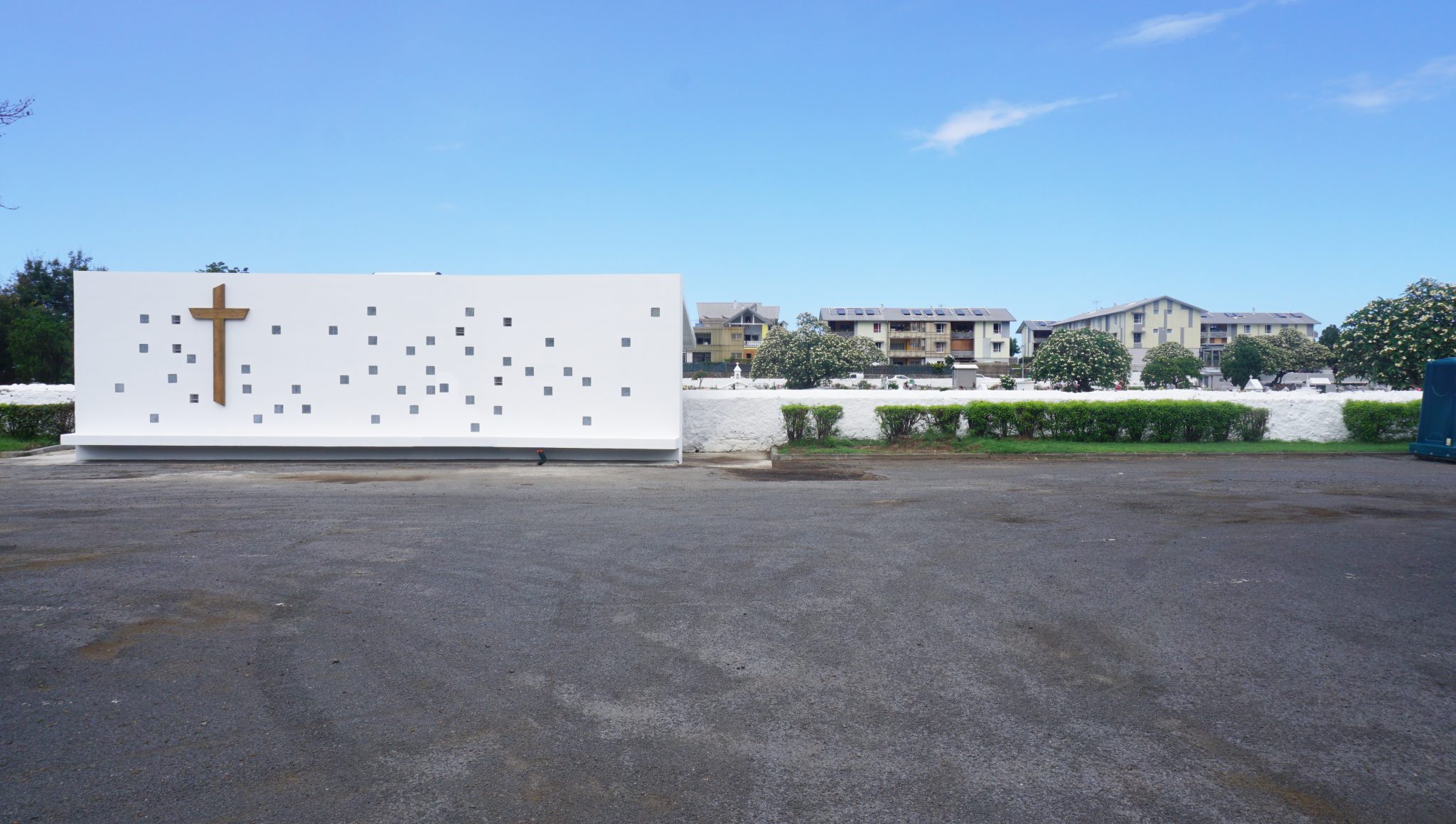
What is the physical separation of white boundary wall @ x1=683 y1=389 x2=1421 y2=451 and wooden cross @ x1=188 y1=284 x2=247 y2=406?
9.66 meters

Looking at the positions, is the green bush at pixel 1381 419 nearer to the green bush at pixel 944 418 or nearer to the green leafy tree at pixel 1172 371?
the green bush at pixel 944 418

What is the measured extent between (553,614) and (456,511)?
5.10 meters

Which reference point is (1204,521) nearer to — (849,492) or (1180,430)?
(849,492)

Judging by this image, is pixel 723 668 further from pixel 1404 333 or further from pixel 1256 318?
pixel 1256 318

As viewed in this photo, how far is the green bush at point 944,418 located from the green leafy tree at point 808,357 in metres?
32.5

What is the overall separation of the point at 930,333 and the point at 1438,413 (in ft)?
271

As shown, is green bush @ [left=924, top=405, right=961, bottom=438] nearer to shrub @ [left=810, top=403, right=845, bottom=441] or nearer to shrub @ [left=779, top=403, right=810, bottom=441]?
shrub @ [left=810, top=403, right=845, bottom=441]

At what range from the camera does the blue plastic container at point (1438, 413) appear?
61.8ft

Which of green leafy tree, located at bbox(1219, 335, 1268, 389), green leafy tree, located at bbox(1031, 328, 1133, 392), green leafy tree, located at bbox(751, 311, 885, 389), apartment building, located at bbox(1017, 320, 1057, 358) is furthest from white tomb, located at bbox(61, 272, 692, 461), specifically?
apartment building, located at bbox(1017, 320, 1057, 358)

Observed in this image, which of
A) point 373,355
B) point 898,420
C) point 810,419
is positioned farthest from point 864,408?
point 373,355

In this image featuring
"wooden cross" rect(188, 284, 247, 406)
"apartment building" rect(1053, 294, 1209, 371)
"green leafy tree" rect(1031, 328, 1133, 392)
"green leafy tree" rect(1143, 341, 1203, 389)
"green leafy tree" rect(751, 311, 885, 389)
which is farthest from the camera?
"apartment building" rect(1053, 294, 1209, 371)

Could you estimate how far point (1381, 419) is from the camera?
73.9ft

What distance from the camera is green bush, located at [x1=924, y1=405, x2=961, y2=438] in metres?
21.5

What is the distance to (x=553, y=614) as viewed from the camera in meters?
6.57
